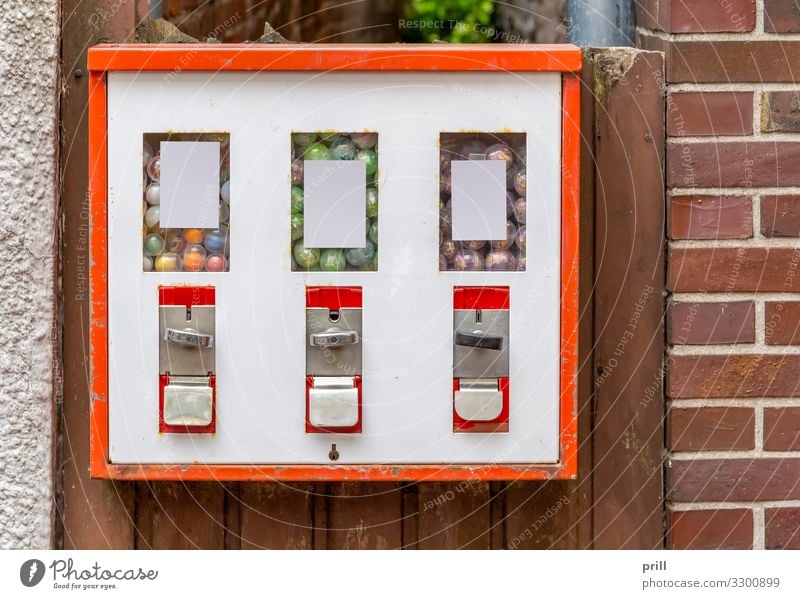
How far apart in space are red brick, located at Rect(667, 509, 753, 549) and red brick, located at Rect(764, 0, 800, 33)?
33.1 inches

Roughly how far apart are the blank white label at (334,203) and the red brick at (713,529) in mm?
770

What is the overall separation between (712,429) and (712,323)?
187 millimetres

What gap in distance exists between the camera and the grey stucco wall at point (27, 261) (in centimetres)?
165

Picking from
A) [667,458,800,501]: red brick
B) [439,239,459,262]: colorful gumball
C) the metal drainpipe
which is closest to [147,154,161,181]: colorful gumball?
[439,239,459,262]: colorful gumball

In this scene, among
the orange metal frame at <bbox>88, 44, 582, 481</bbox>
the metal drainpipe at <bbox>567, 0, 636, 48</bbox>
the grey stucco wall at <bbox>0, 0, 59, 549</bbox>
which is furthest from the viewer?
the metal drainpipe at <bbox>567, 0, 636, 48</bbox>

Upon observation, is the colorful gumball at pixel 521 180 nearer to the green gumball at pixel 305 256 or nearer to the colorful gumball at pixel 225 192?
the green gumball at pixel 305 256

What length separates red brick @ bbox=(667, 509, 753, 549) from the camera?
5.66 feet

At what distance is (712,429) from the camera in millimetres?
1716

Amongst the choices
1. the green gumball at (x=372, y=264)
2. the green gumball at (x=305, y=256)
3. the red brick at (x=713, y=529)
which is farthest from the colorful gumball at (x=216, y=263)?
the red brick at (x=713, y=529)

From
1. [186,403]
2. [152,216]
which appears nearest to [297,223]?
[152,216]

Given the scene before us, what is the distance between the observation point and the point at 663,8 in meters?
1.70

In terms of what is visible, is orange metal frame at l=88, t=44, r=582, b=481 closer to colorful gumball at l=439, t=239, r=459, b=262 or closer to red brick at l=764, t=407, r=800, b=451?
colorful gumball at l=439, t=239, r=459, b=262

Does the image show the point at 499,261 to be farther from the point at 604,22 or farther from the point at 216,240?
the point at 604,22

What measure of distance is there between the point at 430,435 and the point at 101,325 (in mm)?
548
